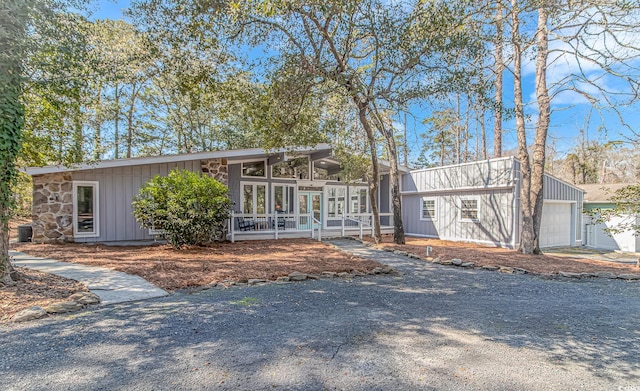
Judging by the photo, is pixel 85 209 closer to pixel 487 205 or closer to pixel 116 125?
pixel 116 125

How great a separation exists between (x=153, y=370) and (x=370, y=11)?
6.15 metres

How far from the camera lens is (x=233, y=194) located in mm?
13234

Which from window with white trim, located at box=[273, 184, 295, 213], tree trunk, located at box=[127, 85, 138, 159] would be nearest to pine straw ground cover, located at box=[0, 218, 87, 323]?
window with white trim, located at box=[273, 184, 295, 213]

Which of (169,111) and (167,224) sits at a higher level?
(169,111)

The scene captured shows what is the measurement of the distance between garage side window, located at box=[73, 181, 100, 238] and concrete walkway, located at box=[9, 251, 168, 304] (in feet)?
10.8

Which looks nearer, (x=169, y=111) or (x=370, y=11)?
(x=370, y=11)

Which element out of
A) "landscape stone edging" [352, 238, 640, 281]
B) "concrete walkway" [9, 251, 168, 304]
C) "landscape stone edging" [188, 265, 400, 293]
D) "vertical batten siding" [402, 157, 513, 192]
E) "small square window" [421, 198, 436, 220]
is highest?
"vertical batten siding" [402, 157, 513, 192]

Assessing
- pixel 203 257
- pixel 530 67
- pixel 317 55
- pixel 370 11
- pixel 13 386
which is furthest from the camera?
pixel 530 67

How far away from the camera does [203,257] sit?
327 inches

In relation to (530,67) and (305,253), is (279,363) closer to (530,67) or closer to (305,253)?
(305,253)

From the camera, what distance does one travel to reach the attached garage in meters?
12.8

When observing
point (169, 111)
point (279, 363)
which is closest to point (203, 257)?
point (279, 363)

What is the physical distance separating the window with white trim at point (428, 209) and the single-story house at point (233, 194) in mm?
1690

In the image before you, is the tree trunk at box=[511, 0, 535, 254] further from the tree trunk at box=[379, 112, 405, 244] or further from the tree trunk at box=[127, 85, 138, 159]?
the tree trunk at box=[127, 85, 138, 159]
